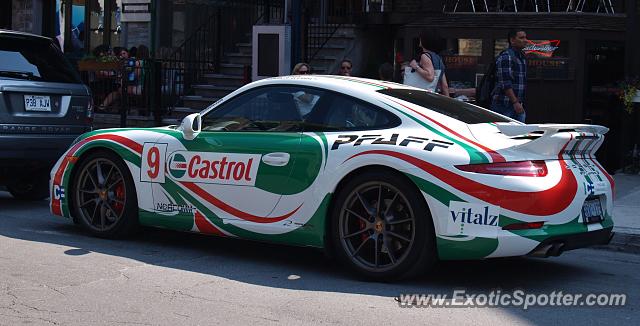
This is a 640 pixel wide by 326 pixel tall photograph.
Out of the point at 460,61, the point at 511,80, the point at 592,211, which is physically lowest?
the point at 592,211

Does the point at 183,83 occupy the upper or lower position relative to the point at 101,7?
lower

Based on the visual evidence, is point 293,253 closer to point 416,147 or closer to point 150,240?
point 150,240

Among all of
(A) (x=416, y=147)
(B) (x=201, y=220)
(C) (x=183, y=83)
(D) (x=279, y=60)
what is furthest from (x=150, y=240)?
(C) (x=183, y=83)

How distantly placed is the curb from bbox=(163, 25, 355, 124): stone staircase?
8143mm

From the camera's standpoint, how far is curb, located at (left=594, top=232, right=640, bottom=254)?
848 cm

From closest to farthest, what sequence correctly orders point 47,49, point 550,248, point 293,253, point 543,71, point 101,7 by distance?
point 550,248
point 293,253
point 47,49
point 543,71
point 101,7

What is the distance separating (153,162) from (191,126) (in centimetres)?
47

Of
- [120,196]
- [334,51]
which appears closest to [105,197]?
[120,196]

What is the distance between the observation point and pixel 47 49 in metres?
10.5

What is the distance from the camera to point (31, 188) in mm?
11016

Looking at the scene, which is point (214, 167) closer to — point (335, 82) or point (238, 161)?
point (238, 161)

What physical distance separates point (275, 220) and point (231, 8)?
40.1 feet

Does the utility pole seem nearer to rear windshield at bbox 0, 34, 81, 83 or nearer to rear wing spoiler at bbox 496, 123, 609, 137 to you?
rear windshield at bbox 0, 34, 81, 83

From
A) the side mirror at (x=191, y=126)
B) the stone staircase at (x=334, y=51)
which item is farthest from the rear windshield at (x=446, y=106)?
the stone staircase at (x=334, y=51)
